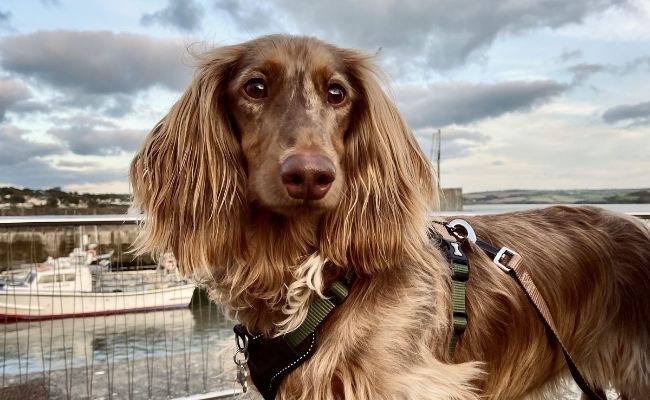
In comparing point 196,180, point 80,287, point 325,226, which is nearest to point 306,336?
point 325,226

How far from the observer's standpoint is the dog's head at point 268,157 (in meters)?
1.85

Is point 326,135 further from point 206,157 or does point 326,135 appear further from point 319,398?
point 319,398

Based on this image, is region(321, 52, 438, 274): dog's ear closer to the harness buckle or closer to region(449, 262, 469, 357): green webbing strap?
region(449, 262, 469, 357): green webbing strap

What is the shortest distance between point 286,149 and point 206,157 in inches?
18.4

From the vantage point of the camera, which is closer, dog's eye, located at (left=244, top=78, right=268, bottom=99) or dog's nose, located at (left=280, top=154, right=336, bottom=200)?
dog's nose, located at (left=280, top=154, right=336, bottom=200)

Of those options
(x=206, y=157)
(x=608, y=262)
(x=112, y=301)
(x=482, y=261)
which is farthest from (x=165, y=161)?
(x=112, y=301)

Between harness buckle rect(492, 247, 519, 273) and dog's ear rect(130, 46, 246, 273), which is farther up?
dog's ear rect(130, 46, 246, 273)

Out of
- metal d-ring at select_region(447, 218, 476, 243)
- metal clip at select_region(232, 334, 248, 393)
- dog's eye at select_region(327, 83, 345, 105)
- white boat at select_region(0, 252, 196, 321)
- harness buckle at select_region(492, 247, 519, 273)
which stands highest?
dog's eye at select_region(327, 83, 345, 105)

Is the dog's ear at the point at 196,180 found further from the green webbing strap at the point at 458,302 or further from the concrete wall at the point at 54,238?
the green webbing strap at the point at 458,302

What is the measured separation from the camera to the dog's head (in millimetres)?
1853

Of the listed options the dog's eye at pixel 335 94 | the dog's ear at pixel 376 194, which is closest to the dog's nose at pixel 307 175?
the dog's ear at pixel 376 194

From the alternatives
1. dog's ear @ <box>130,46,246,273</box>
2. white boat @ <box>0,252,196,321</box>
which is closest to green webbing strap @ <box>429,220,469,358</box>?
dog's ear @ <box>130,46,246,273</box>

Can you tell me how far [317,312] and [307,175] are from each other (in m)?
0.52

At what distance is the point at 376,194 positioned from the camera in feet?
6.52
